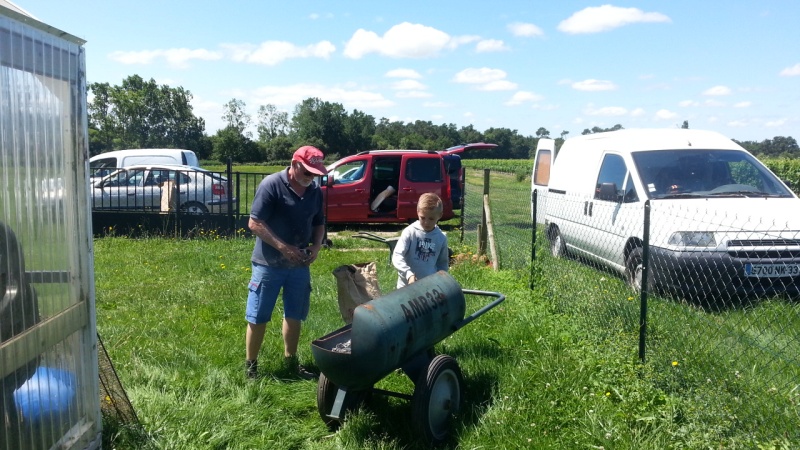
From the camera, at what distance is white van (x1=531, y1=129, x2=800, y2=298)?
17.2ft

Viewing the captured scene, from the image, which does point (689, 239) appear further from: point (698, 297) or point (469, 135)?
point (469, 135)

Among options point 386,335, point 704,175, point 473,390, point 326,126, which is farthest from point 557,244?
point 326,126

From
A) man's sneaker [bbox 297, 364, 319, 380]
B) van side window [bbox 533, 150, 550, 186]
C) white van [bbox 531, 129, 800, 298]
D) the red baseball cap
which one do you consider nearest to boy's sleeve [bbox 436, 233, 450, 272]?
the red baseball cap

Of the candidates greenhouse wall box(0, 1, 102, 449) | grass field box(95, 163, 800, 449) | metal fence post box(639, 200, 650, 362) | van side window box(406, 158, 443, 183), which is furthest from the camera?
van side window box(406, 158, 443, 183)

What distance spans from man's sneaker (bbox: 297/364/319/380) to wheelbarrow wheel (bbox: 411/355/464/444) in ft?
3.81

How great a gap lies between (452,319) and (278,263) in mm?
1311

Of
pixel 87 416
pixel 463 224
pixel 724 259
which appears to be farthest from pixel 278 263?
pixel 463 224

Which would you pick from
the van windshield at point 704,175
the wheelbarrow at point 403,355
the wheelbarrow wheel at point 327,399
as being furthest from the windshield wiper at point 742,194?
the wheelbarrow wheel at point 327,399

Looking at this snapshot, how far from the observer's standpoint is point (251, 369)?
4.74m

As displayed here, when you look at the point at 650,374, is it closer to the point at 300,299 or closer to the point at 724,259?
the point at 724,259

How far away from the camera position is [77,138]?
123 inches

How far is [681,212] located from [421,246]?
3.11 metres

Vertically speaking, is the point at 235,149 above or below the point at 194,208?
above

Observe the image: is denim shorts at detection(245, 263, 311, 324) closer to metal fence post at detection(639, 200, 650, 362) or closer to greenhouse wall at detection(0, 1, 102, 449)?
greenhouse wall at detection(0, 1, 102, 449)
